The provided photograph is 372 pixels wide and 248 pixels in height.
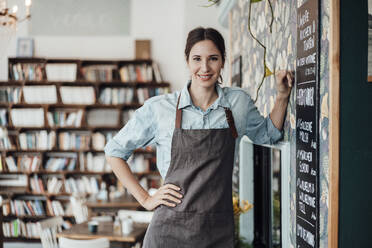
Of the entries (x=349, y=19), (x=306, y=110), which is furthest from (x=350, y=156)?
(x=349, y=19)

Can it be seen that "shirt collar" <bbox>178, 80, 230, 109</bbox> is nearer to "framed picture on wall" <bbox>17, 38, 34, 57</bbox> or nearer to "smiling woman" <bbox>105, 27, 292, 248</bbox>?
"smiling woman" <bbox>105, 27, 292, 248</bbox>

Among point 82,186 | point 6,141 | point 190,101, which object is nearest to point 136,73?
point 82,186

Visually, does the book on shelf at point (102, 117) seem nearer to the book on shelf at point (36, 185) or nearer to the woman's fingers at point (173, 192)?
the book on shelf at point (36, 185)

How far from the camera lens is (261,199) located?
11.0 feet

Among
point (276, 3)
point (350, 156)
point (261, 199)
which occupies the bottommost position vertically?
point (261, 199)

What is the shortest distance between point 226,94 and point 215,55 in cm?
19

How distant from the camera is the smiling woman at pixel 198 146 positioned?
187cm

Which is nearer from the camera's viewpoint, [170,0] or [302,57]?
[302,57]

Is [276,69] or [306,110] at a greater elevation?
[276,69]

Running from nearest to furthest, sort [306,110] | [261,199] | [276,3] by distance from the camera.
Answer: [306,110], [276,3], [261,199]

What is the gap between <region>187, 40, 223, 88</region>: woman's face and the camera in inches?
74.8

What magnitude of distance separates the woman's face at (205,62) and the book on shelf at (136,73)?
490cm

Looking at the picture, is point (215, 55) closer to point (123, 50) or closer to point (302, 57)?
point (302, 57)

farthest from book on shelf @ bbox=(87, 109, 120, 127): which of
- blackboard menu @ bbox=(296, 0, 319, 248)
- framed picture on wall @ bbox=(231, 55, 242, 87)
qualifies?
blackboard menu @ bbox=(296, 0, 319, 248)
